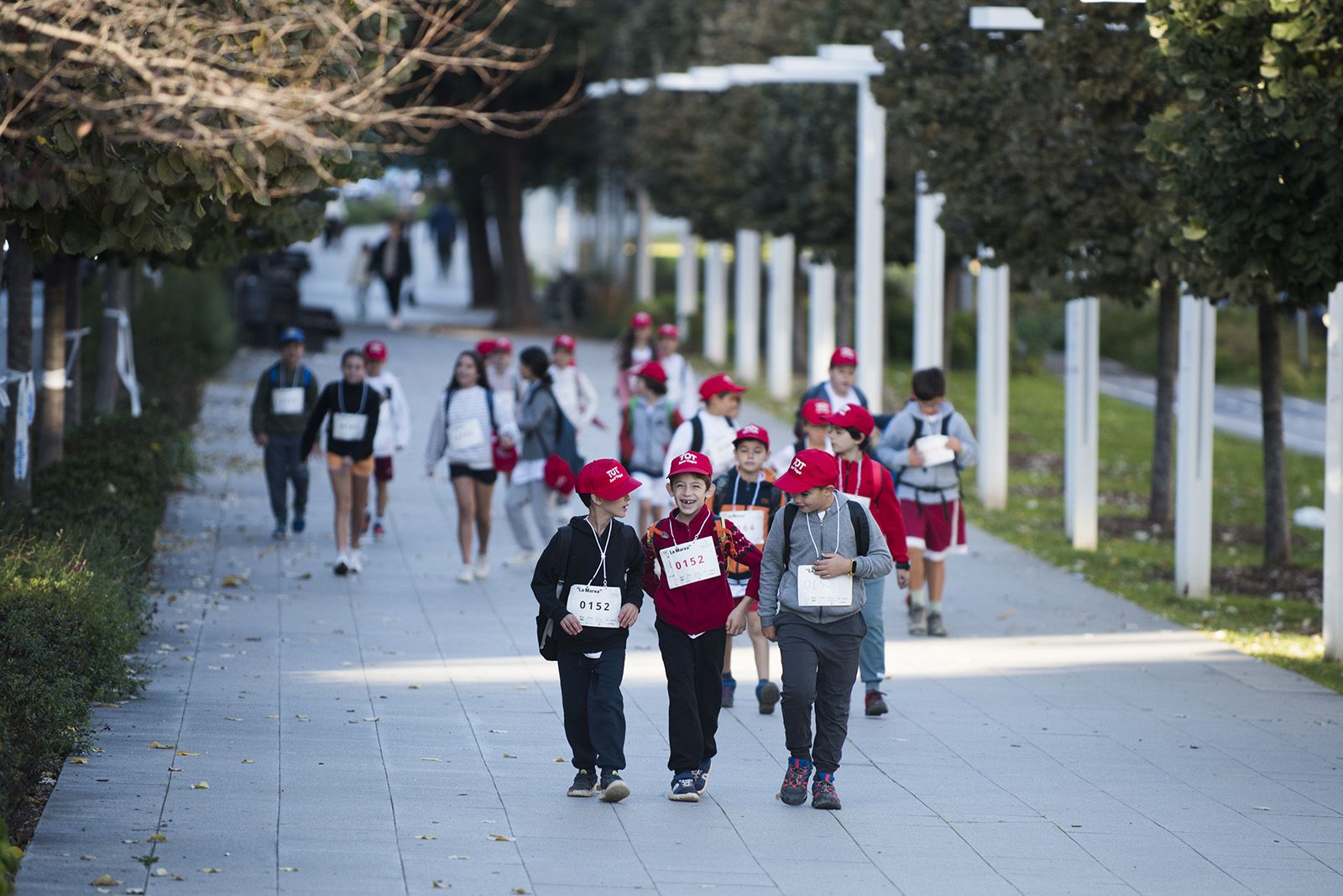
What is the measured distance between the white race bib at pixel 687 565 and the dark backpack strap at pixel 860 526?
62 centimetres

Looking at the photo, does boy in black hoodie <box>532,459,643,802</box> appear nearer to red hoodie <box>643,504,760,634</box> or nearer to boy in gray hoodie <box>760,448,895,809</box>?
red hoodie <box>643,504,760,634</box>

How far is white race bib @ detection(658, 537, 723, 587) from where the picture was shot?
8367 mm

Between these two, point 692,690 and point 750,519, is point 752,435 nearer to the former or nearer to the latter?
point 750,519

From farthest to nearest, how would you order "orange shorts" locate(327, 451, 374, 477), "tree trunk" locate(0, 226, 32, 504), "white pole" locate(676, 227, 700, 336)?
"white pole" locate(676, 227, 700, 336)
"orange shorts" locate(327, 451, 374, 477)
"tree trunk" locate(0, 226, 32, 504)

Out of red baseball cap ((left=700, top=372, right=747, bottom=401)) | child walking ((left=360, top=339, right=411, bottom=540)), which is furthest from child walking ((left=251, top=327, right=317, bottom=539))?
red baseball cap ((left=700, top=372, right=747, bottom=401))

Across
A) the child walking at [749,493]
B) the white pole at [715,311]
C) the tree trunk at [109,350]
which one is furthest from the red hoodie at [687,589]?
the white pole at [715,311]

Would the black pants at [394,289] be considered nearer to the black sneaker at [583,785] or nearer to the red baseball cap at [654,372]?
the red baseball cap at [654,372]

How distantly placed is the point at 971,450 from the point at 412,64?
4.57 m

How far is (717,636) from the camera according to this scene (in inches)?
332

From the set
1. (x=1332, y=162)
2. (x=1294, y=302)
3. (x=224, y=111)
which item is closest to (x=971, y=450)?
(x=1294, y=302)

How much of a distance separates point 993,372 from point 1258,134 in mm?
9681

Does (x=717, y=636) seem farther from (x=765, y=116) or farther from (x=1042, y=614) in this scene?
(x=765, y=116)

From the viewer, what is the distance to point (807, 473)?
27.0ft

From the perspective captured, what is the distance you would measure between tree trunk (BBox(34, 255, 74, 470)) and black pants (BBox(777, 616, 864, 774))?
316 inches
